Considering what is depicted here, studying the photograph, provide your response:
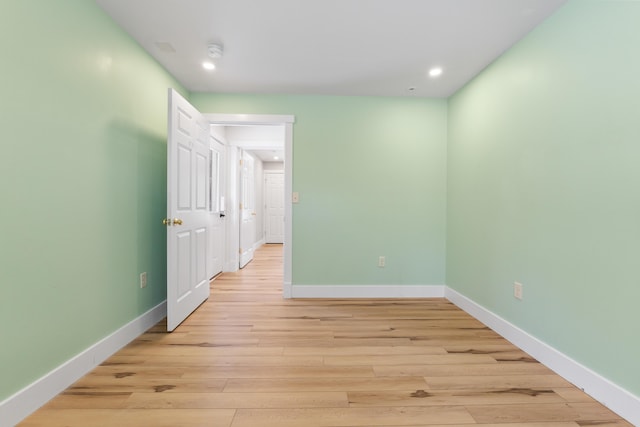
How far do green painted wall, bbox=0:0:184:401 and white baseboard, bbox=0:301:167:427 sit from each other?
1.5 inches

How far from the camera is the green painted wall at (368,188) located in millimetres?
3102

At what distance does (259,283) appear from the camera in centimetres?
370

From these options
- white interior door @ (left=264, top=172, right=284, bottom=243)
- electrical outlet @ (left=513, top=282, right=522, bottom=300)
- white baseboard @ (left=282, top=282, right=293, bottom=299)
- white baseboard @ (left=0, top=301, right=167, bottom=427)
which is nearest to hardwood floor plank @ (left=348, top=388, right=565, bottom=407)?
electrical outlet @ (left=513, top=282, right=522, bottom=300)

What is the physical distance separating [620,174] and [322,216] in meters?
2.28

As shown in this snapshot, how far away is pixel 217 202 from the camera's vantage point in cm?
408

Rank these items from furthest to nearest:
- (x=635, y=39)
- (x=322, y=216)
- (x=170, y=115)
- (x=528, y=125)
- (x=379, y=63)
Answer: (x=322, y=216) → (x=379, y=63) → (x=170, y=115) → (x=528, y=125) → (x=635, y=39)

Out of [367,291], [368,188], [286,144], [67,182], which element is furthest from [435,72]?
[67,182]

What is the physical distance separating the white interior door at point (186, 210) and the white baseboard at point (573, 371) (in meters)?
2.64

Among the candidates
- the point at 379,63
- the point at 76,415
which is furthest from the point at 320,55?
the point at 76,415

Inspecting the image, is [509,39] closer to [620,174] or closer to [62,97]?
[620,174]

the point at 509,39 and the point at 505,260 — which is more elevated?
the point at 509,39

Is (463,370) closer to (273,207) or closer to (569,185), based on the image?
(569,185)

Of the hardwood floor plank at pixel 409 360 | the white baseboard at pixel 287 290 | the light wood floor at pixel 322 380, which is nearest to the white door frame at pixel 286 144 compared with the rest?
the white baseboard at pixel 287 290

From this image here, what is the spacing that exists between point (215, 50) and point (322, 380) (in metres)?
2.44
